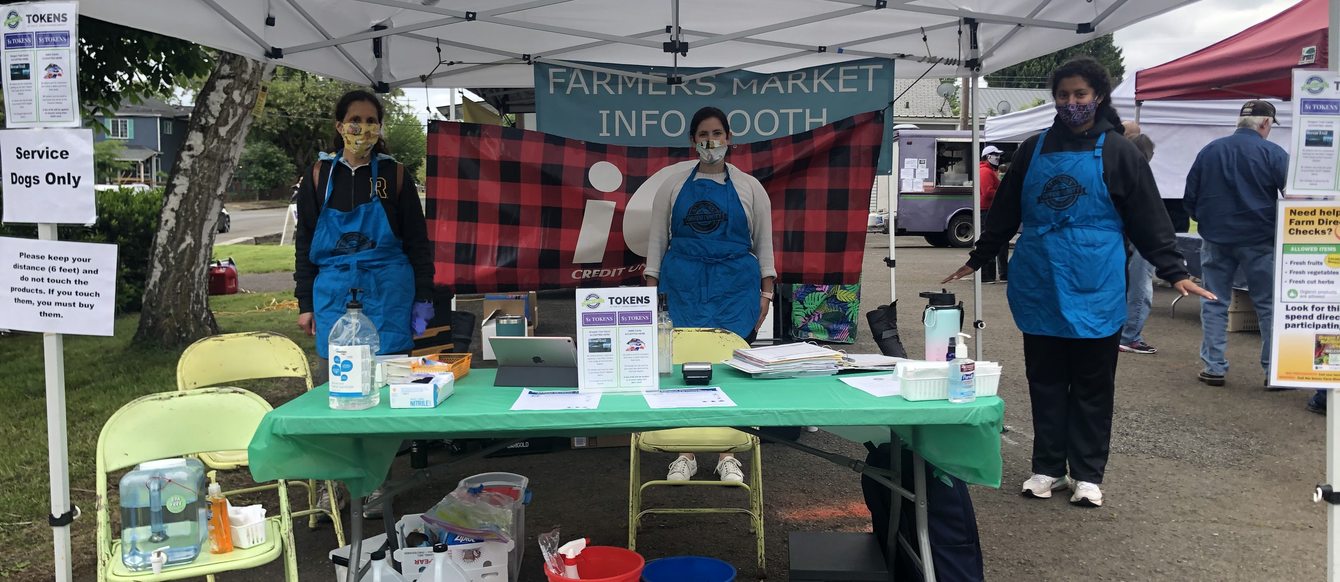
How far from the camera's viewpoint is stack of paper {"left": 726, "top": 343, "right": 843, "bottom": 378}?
3.03m

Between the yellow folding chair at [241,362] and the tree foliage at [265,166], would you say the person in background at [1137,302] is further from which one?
the tree foliage at [265,166]

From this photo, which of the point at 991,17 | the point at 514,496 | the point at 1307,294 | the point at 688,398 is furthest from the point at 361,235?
the point at 1307,294

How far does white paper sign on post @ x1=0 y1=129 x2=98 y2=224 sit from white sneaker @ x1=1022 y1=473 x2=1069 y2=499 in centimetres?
386

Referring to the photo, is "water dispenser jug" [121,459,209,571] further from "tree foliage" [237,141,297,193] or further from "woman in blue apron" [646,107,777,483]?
"tree foliage" [237,141,297,193]

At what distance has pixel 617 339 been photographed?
2793 mm

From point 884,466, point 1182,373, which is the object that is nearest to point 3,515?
point 884,466

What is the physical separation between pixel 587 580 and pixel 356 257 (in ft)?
5.58

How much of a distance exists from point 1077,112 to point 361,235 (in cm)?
294

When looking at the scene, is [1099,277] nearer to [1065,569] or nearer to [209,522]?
[1065,569]

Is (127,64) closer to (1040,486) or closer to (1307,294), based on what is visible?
(1040,486)

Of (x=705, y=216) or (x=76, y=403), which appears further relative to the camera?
(x=76, y=403)

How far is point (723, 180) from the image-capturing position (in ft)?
14.3

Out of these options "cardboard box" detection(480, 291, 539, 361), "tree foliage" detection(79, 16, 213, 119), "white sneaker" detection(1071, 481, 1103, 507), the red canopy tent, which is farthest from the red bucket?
"tree foliage" detection(79, 16, 213, 119)

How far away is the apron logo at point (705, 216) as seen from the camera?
14.1 feet
